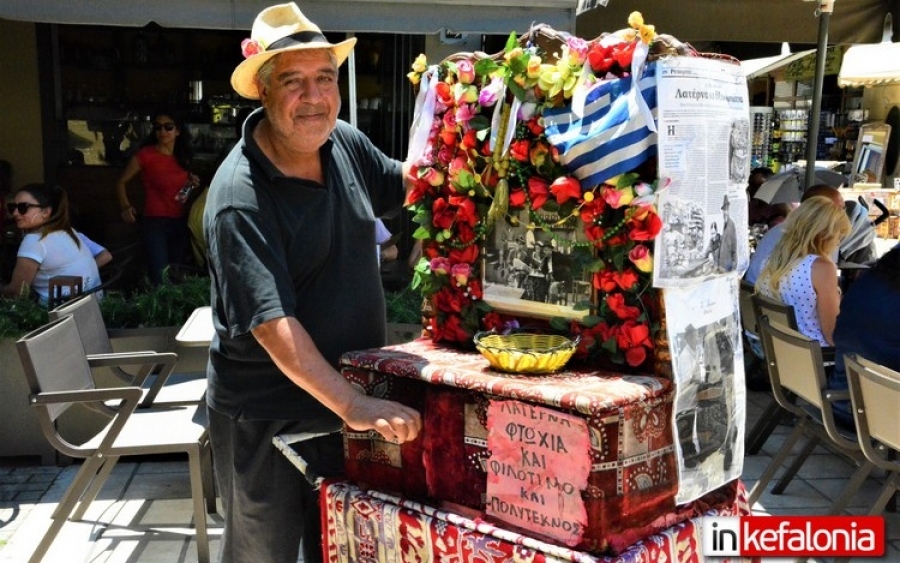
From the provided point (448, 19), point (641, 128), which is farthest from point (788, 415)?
point (641, 128)

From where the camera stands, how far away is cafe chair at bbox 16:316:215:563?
3.26 metres

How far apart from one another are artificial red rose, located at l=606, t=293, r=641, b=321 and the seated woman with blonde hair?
2.72m

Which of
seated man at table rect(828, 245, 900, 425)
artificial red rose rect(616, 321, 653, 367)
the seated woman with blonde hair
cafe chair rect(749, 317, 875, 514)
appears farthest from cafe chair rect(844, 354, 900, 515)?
artificial red rose rect(616, 321, 653, 367)

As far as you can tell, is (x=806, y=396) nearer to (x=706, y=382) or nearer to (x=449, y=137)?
(x=706, y=382)

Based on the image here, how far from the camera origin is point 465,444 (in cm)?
195

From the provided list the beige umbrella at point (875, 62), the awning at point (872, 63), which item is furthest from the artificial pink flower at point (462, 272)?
the awning at point (872, 63)

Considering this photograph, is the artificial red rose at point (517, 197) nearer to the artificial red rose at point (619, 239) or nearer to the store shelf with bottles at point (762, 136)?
the artificial red rose at point (619, 239)

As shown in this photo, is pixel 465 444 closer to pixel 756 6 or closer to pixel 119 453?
pixel 119 453

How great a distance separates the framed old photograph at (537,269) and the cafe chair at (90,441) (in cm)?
169

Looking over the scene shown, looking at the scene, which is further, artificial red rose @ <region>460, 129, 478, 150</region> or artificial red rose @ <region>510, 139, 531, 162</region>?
artificial red rose @ <region>460, 129, 478, 150</region>

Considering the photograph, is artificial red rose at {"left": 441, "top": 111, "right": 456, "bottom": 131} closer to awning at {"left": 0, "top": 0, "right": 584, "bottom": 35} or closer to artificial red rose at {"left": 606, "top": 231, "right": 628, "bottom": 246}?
artificial red rose at {"left": 606, "top": 231, "right": 628, "bottom": 246}

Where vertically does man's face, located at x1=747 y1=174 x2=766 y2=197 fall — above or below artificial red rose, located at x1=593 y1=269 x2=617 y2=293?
below

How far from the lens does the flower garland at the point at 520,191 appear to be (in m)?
1.86

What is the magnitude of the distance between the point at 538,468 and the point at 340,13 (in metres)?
3.18
